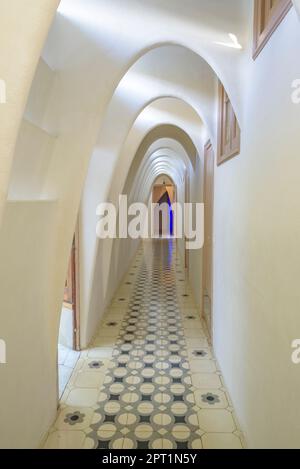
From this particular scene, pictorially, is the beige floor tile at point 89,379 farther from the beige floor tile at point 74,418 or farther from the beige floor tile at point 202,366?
the beige floor tile at point 202,366

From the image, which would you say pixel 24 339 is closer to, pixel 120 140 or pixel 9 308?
pixel 9 308

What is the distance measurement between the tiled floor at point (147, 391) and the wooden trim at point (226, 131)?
237 centimetres

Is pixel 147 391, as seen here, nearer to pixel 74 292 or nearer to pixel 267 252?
pixel 74 292

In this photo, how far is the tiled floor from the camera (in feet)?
8.58

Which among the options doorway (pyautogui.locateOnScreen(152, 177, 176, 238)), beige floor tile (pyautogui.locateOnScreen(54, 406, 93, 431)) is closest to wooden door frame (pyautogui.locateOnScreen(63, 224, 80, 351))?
beige floor tile (pyautogui.locateOnScreen(54, 406, 93, 431))

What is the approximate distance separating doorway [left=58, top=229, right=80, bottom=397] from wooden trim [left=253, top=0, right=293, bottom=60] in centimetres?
273

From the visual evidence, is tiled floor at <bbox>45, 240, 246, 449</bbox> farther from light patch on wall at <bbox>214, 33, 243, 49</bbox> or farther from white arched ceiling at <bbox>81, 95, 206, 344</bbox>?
light patch on wall at <bbox>214, 33, 243, 49</bbox>

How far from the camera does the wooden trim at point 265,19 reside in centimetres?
179

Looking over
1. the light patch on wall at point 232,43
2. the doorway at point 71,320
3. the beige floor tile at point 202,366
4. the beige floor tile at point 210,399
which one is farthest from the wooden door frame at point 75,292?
the light patch on wall at point 232,43

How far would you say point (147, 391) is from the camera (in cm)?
327

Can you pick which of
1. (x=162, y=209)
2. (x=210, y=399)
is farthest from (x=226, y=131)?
(x=162, y=209)

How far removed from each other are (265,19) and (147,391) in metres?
3.29

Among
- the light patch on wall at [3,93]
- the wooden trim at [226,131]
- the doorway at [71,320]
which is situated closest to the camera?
the light patch on wall at [3,93]
